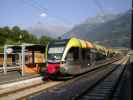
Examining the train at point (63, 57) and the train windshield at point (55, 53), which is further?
the train windshield at point (55, 53)

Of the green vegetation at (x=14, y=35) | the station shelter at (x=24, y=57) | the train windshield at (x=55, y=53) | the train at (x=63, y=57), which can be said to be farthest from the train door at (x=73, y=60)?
the green vegetation at (x=14, y=35)

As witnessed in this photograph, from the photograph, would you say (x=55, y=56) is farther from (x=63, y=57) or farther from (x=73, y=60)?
(x=73, y=60)

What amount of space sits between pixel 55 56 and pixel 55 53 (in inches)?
9.8

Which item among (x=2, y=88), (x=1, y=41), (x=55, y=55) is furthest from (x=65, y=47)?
(x=1, y=41)

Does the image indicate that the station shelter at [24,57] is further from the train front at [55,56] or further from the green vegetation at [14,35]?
the green vegetation at [14,35]

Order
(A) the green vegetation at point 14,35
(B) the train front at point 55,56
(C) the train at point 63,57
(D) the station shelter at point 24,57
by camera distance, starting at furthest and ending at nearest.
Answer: (A) the green vegetation at point 14,35
(D) the station shelter at point 24,57
(B) the train front at point 55,56
(C) the train at point 63,57

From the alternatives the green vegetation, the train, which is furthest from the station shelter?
the green vegetation

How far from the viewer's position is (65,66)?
68.9ft

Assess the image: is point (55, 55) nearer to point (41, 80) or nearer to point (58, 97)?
point (41, 80)

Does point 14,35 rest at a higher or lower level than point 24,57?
higher

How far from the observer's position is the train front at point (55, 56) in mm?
21234

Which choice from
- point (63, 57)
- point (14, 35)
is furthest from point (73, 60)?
point (14, 35)

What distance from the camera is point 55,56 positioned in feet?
70.9

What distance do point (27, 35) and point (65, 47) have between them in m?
86.7
